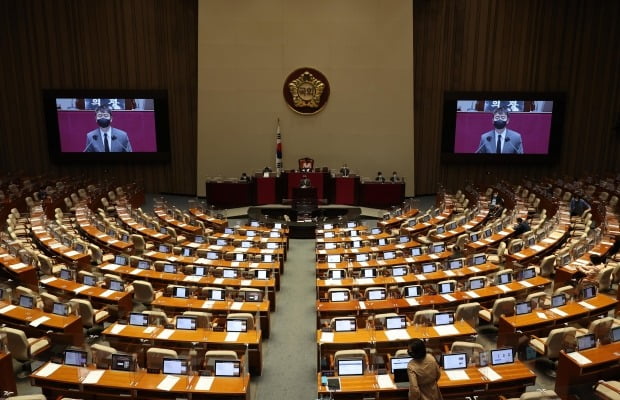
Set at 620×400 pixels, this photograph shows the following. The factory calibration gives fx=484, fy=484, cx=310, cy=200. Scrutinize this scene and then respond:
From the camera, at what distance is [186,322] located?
8.48m

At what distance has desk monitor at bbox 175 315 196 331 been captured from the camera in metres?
8.47

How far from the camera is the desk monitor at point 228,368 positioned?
692 centimetres

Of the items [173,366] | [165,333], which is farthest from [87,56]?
[173,366]

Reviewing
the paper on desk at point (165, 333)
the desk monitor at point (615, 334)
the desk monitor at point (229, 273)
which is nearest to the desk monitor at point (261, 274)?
the desk monitor at point (229, 273)

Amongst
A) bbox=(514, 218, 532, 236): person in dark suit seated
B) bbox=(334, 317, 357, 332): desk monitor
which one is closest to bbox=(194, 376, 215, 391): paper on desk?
bbox=(334, 317, 357, 332): desk monitor

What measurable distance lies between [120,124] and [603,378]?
22.7 m

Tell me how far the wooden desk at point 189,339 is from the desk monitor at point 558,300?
5.51m

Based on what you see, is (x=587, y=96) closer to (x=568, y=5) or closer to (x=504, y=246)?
(x=568, y=5)

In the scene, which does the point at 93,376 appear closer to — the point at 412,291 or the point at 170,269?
the point at 170,269

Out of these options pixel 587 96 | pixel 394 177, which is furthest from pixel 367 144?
pixel 587 96

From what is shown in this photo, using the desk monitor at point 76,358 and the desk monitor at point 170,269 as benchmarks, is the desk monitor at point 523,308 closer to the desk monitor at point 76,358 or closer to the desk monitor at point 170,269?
the desk monitor at point 76,358

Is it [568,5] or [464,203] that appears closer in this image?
[464,203]

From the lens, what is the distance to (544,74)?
2412 cm

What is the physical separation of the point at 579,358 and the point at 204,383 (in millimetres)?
5504
